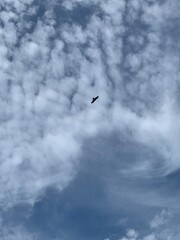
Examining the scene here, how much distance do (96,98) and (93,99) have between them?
0.81 meters

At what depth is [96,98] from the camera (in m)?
63.2

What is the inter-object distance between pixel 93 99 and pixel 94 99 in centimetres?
25

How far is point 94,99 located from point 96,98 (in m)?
0.64

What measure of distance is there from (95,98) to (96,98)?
0.80 feet

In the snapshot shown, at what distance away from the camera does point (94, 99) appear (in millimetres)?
62844

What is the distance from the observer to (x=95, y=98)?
6312 cm

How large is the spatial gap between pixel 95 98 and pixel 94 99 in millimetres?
457

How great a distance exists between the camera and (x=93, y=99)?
206 feet
